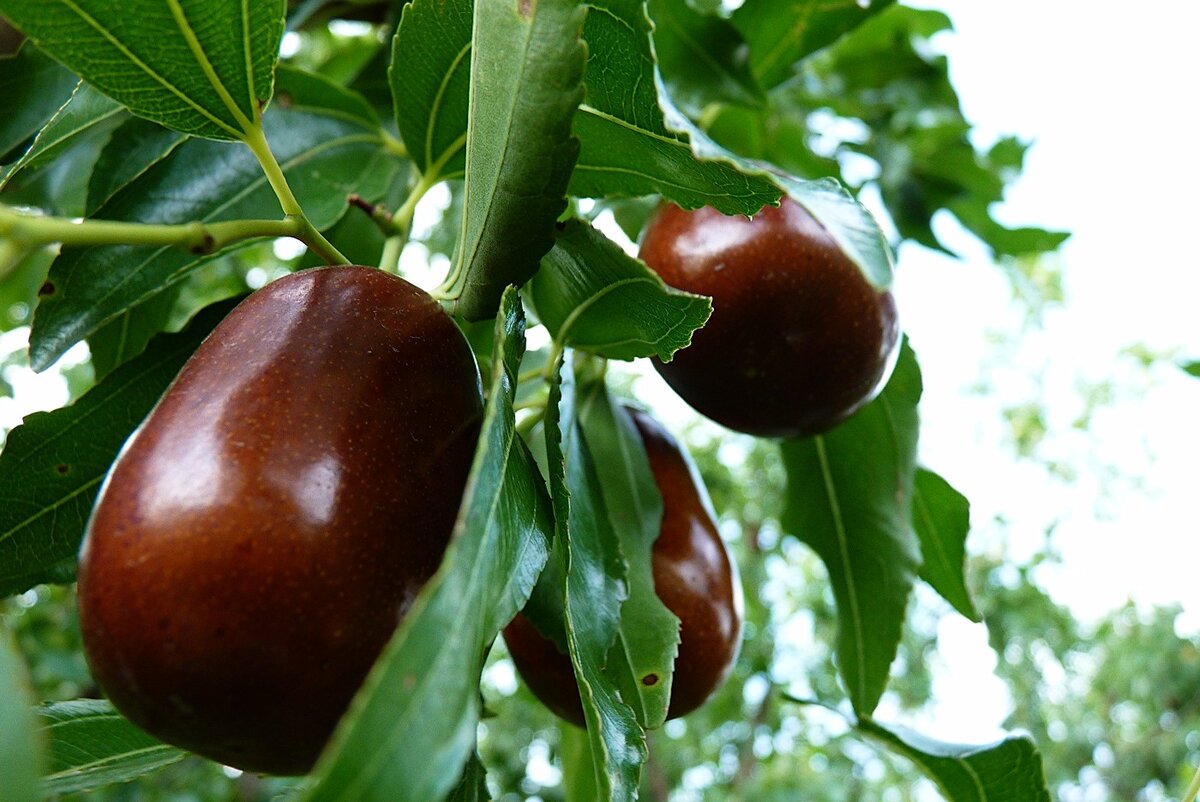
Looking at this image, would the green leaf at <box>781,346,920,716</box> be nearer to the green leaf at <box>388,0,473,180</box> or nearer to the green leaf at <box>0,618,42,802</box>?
the green leaf at <box>388,0,473,180</box>

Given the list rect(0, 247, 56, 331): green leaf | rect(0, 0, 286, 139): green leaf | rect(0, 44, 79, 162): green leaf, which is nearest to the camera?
rect(0, 0, 286, 139): green leaf

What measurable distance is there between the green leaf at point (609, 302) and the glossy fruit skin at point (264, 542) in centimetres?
16

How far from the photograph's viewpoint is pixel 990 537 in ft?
18.3

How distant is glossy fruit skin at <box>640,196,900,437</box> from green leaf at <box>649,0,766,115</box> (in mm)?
369

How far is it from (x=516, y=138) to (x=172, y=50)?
0.22m

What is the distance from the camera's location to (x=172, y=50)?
665 millimetres

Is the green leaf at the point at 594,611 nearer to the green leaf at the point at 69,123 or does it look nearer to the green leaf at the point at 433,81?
the green leaf at the point at 433,81

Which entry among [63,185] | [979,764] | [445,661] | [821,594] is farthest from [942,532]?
[821,594]

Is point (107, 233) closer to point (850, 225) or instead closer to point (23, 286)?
point (850, 225)

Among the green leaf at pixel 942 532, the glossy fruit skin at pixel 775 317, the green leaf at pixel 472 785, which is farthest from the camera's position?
the green leaf at pixel 942 532

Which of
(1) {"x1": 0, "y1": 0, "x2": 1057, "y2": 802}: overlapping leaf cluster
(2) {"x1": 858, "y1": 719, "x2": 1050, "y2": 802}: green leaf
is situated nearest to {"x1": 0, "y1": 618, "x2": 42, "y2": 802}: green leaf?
(1) {"x1": 0, "y1": 0, "x2": 1057, "y2": 802}: overlapping leaf cluster

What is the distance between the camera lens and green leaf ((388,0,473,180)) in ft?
2.67

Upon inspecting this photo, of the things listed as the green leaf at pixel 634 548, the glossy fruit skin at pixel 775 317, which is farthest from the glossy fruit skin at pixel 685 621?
the glossy fruit skin at pixel 775 317

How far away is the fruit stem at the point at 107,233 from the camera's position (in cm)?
52
